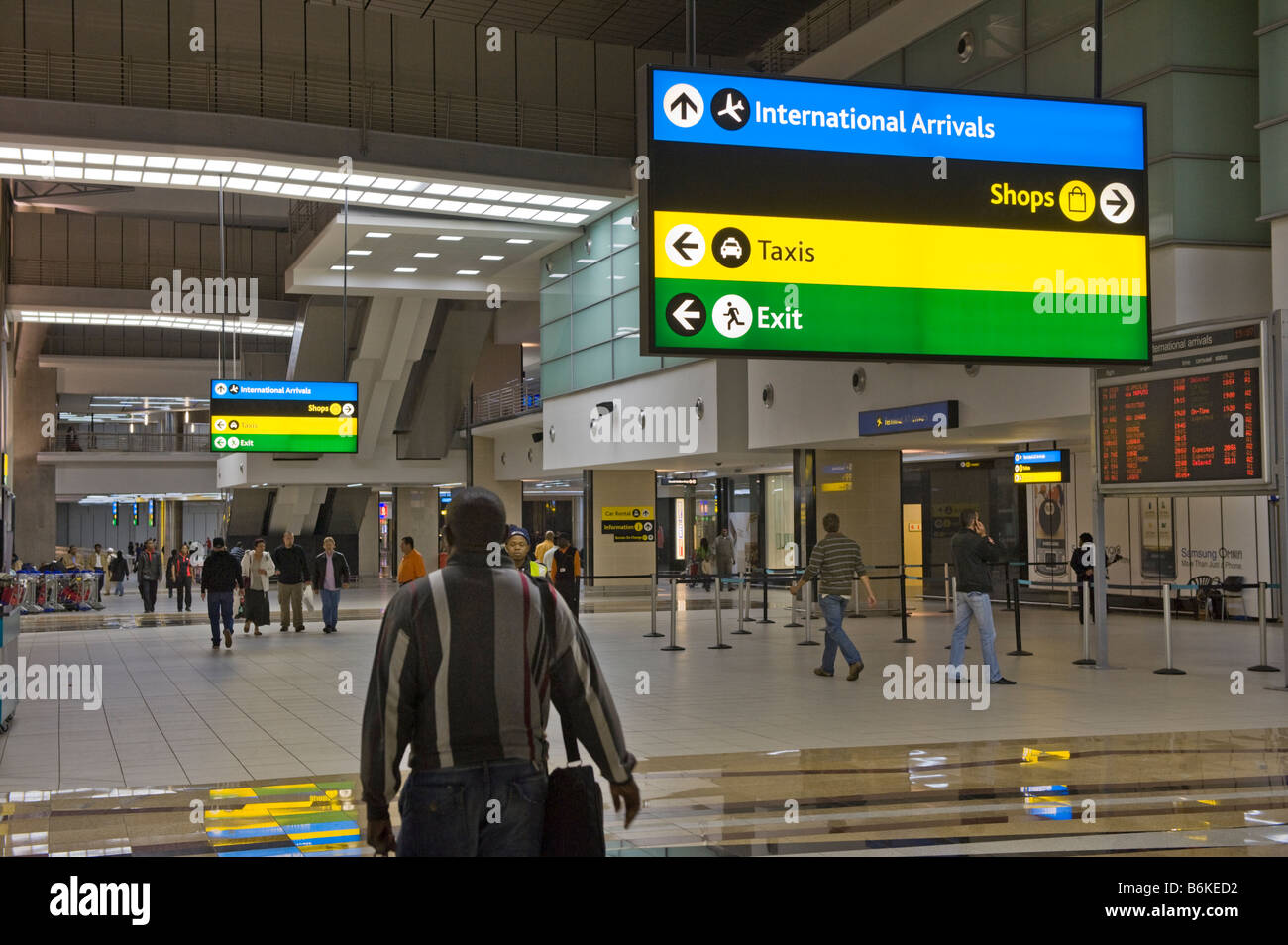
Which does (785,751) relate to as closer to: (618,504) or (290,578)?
(290,578)

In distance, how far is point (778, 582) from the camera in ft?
96.4

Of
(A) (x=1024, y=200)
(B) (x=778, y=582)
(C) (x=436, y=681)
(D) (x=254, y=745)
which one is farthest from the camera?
(B) (x=778, y=582)

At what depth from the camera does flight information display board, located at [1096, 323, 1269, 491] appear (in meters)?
12.1

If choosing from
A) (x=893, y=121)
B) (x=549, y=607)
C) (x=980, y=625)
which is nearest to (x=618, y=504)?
(x=980, y=625)

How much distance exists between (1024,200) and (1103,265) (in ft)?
3.14

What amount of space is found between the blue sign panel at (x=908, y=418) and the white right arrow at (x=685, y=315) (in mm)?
9417

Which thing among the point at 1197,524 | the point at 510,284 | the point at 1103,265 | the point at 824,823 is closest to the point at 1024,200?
the point at 1103,265

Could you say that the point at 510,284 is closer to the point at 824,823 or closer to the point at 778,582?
the point at 778,582

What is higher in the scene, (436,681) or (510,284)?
(510,284)

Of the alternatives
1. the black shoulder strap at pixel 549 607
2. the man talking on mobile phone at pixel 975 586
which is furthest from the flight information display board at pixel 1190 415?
the black shoulder strap at pixel 549 607

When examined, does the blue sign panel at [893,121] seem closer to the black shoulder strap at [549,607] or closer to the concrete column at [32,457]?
the black shoulder strap at [549,607]

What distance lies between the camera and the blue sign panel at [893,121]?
30.5 ft

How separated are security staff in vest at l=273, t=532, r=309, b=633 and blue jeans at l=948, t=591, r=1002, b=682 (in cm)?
1178
